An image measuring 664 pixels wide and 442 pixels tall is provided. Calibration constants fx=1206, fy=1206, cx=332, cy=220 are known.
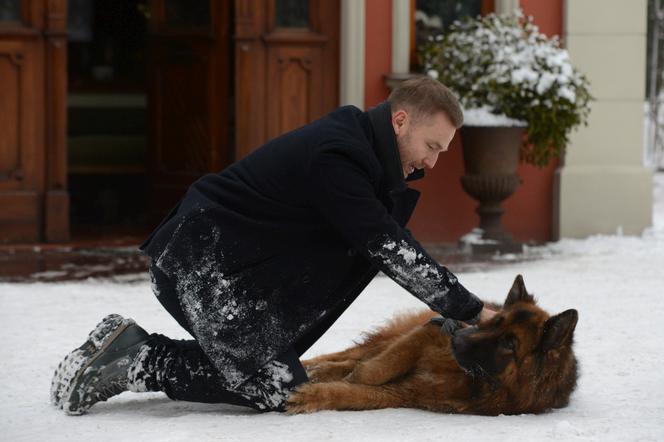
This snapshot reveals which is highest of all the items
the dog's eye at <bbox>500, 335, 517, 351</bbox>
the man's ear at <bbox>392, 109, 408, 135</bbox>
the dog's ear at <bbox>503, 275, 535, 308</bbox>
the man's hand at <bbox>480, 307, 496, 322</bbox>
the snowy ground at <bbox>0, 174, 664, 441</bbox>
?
the man's ear at <bbox>392, 109, 408, 135</bbox>

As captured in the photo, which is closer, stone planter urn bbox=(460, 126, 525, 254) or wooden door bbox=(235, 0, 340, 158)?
stone planter urn bbox=(460, 126, 525, 254)

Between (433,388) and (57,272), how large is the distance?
4.06 meters

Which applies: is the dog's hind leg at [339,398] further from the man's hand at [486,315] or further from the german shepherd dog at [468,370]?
the man's hand at [486,315]

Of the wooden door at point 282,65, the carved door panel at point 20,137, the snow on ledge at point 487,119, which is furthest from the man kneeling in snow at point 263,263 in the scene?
the wooden door at point 282,65

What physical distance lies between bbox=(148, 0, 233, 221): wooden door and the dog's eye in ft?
19.2

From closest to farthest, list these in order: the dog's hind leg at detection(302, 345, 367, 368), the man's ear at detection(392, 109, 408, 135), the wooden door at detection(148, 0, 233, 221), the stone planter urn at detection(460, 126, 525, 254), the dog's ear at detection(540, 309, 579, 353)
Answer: the dog's ear at detection(540, 309, 579, 353) < the man's ear at detection(392, 109, 408, 135) < the dog's hind leg at detection(302, 345, 367, 368) < the stone planter urn at detection(460, 126, 525, 254) < the wooden door at detection(148, 0, 233, 221)

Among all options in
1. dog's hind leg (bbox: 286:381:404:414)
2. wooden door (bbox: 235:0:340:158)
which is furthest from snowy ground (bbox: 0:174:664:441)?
wooden door (bbox: 235:0:340:158)

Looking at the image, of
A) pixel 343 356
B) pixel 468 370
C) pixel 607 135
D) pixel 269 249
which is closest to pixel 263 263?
pixel 269 249

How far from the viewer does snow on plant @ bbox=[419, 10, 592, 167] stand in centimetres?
815

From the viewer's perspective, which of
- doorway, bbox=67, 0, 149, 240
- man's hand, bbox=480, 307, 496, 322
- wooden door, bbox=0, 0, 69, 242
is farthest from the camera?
doorway, bbox=67, 0, 149, 240

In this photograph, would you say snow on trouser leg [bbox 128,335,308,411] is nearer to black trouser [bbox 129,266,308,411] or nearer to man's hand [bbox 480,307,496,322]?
black trouser [bbox 129,266,308,411]

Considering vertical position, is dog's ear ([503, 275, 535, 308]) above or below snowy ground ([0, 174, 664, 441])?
above

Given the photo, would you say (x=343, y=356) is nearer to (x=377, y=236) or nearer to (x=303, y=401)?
(x=303, y=401)

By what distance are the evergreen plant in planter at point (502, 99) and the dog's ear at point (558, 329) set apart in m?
4.51
